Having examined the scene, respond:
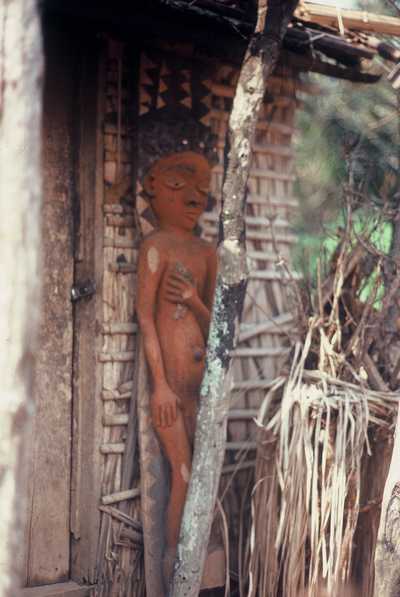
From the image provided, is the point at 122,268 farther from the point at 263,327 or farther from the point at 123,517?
the point at 123,517

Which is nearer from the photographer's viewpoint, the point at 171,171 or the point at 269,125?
the point at 171,171

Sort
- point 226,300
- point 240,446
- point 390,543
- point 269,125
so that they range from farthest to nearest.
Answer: point 269,125, point 240,446, point 226,300, point 390,543

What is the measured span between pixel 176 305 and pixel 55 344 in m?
0.63

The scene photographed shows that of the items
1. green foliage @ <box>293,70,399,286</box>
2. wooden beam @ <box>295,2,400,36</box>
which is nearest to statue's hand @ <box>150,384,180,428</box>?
wooden beam @ <box>295,2,400,36</box>

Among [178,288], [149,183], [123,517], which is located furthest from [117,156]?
[123,517]

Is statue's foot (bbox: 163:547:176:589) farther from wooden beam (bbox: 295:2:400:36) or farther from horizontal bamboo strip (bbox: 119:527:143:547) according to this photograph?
wooden beam (bbox: 295:2:400:36)

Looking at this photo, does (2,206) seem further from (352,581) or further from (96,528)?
(352,581)

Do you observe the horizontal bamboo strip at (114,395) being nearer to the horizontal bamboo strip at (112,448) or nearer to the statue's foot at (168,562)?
the horizontal bamboo strip at (112,448)

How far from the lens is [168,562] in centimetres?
487

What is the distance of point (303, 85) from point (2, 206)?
337cm

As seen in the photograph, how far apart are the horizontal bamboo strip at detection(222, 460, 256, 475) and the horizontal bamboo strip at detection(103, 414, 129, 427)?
2.04 feet

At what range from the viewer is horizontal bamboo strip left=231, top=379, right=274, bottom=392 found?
5422 mm

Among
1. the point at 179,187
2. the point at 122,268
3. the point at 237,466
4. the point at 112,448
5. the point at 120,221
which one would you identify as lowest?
the point at 237,466

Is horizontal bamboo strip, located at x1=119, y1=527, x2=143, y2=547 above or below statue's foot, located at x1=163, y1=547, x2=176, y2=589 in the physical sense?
above
